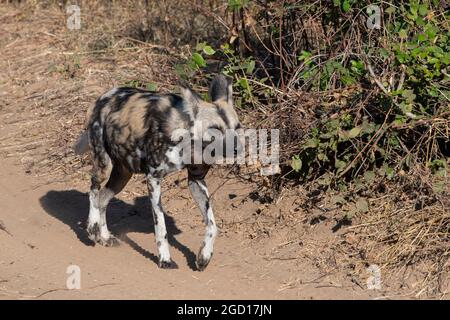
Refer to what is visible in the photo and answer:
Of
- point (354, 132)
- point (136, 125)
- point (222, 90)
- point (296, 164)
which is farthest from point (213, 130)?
point (354, 132)

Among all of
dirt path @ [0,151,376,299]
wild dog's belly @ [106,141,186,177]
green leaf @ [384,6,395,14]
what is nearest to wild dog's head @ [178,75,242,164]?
wild dog's belly @ [106,141,186,177]

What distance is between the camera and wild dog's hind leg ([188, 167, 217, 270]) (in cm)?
615

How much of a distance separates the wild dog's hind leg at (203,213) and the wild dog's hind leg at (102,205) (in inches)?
23.3

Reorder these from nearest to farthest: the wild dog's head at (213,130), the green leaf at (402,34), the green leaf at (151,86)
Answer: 1. the wild dog's head at (213,130)
2. the green leaf at (402,34)
3. the green leaf at (151,86)

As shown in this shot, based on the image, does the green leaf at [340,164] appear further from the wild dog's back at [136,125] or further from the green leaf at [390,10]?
the wild dog's back at [136,125]

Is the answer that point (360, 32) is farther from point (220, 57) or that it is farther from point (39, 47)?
point (39, 47)

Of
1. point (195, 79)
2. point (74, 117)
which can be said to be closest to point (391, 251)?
point (195, 79)

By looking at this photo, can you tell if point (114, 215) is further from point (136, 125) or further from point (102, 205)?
point (136, 125)

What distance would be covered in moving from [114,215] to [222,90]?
1.71m

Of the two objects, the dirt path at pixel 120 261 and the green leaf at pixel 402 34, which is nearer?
the dirt path at pixel 120 261

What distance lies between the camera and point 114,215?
293 inches

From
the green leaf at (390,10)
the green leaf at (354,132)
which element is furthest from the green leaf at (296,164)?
the green leaf at (390,10)

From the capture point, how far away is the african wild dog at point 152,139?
19.8ft

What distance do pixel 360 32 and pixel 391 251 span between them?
1.91 m
